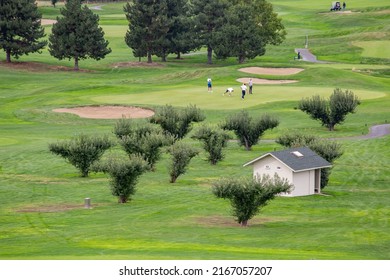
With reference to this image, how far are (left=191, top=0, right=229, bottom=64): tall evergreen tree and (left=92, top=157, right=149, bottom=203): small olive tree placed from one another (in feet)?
275

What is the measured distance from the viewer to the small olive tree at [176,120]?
261ft

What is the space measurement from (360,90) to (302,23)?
86.8 metres

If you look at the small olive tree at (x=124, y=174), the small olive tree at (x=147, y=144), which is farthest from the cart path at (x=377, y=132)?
the small olive tree at (x=124, y=174)

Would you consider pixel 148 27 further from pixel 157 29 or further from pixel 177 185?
pixel 177 185

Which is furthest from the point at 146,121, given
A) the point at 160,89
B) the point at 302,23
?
the point at 302,23

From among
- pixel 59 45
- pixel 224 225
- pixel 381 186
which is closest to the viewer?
pixel 224 225

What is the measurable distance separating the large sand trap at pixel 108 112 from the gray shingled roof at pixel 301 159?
35052 millimetres

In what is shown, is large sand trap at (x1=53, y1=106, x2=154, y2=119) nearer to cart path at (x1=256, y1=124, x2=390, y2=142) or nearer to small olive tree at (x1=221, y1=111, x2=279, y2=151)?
cart path at (x1=256, y1=124, x2=390, y2=142)

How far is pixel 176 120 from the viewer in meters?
80.2

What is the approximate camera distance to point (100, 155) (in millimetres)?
67375

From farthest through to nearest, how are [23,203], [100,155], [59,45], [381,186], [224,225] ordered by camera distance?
1. [59,45]
2. [100,155]
3. [381,186]
4. [23,203]
5. [224,225]

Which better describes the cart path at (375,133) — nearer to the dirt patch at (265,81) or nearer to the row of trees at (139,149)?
the row of trees at (139,149)

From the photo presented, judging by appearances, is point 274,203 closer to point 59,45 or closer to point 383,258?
point 383,258

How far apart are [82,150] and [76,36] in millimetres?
66320
